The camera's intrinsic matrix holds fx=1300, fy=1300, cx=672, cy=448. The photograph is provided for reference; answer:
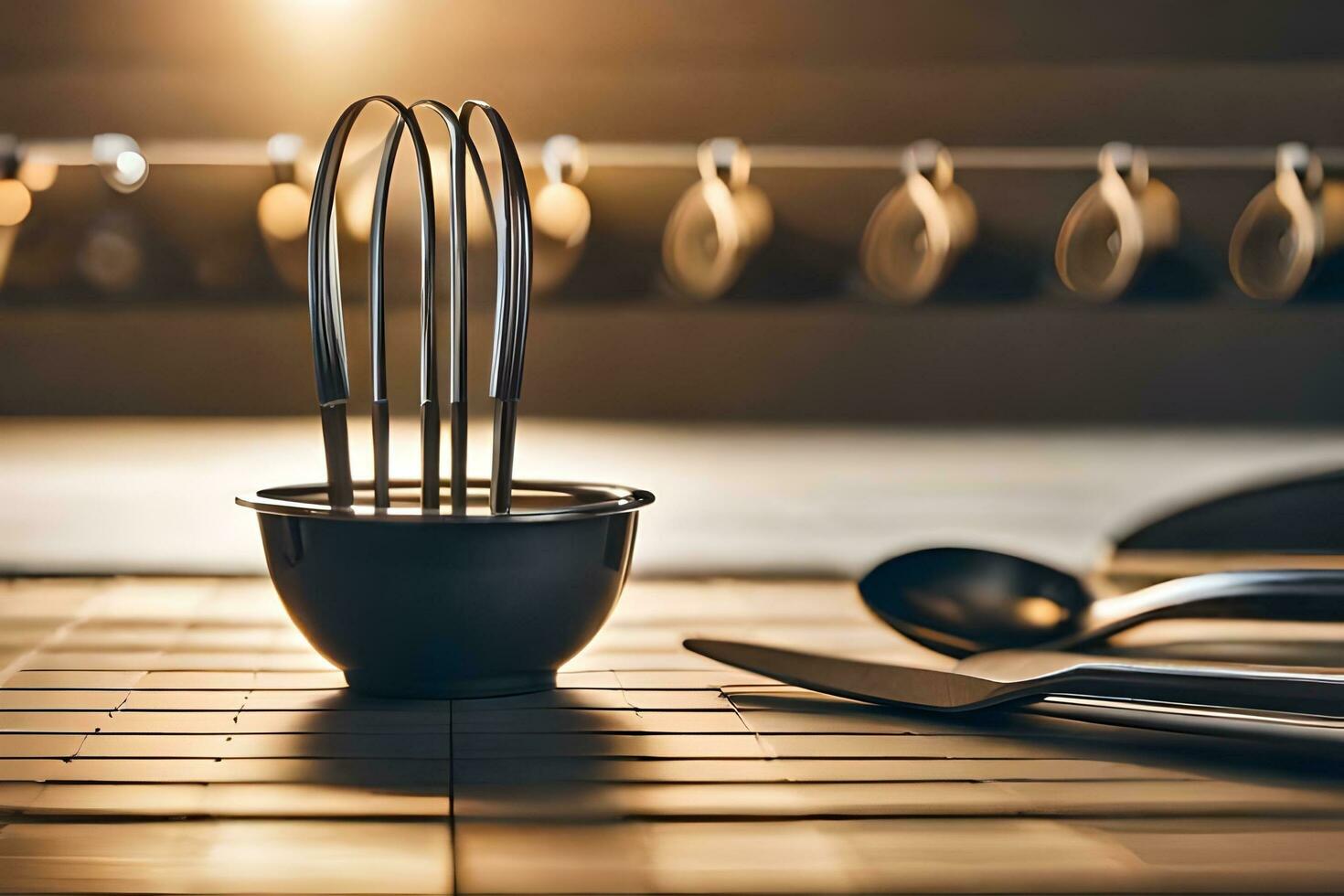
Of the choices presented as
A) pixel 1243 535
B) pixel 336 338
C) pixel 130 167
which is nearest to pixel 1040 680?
→ pixel 336 338

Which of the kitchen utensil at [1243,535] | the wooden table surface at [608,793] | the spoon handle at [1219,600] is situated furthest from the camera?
A: the kitchen utensil at [1243,535]

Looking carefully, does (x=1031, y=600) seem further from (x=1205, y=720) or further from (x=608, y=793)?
(x=608, y=793)

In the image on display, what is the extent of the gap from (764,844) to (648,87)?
0.85 m

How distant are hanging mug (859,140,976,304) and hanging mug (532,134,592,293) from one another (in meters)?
0.23

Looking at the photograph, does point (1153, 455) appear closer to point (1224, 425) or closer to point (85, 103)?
point (1224, 425)

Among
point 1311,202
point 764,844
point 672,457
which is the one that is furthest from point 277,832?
point 1311,202

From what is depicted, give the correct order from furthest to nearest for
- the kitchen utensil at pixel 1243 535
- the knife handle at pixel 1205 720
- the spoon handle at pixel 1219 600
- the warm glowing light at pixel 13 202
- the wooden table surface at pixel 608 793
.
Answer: the warm glowing light at pixel 13 202
the kitchen utensil at pixel 1243 535
the spoon handle at pixel 1219 600
the knife handle at pixel 1205 720
the wooden table surface at pixel 608 793

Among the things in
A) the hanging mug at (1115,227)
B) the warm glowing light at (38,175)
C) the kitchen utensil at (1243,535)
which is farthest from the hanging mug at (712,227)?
the warm glowing light at (38,175)

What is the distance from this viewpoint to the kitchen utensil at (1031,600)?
1.68ft

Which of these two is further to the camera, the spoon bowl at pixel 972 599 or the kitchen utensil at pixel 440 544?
the spoon bowl at pixel 972 599

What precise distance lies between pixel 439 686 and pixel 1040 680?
0.63 ft

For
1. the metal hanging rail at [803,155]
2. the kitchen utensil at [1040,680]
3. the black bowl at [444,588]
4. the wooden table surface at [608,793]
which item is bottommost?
the wooden table surface at [608,793]

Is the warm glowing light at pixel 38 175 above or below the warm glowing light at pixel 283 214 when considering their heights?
above

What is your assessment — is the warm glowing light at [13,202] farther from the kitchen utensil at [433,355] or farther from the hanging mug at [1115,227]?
the hanging mug at [1115,227]
